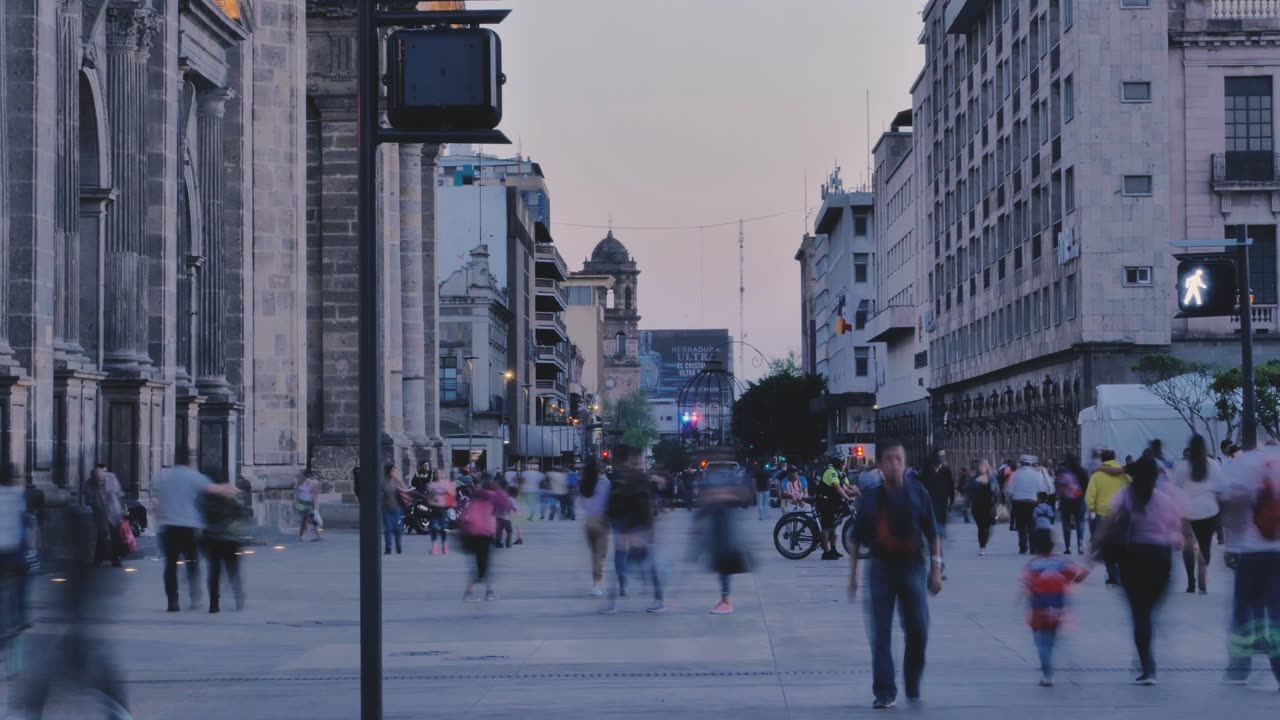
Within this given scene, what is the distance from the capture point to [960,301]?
8506 cm

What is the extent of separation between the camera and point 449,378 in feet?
315

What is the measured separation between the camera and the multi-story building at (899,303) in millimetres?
100375

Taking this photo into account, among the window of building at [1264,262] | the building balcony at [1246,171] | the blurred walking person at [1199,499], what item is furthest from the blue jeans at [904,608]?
the window of building at [1264,262]

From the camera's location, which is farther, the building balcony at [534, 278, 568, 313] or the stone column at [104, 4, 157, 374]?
the building balcony at [534, 278, 568, 313]

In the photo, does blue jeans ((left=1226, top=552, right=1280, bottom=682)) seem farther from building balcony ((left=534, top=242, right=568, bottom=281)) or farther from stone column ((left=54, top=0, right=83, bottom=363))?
building balcony ((left=534, top=242, right=568, bottom=281))

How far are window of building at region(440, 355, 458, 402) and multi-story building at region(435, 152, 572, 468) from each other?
0.05 meters

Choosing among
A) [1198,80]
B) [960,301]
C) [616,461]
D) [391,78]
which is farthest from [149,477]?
[960,301]

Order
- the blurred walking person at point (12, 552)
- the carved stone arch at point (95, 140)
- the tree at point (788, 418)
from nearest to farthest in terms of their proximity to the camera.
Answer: the blurred walking person at point (12, 552), the carved stone arch at point (95, 140), the tree at point (788, 418)

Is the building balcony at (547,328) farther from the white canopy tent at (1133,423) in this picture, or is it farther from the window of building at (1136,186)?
the white canopy tent at (1133,423)

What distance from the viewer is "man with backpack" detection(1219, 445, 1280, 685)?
12.7 m

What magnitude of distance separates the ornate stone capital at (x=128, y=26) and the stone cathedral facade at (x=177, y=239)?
1.3 inches

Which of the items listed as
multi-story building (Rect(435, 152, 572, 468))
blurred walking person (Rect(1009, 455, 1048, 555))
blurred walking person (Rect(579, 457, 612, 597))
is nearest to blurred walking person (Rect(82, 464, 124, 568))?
blurred walking person (Rect(579, 457, 612, 597))

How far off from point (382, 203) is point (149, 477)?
769 inches

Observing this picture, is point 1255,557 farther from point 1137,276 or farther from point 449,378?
point 449,378
